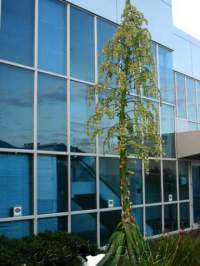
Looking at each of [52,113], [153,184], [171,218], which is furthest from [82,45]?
[171,218]

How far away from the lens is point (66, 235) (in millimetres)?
8789

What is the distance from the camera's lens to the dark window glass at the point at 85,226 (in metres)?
10.7

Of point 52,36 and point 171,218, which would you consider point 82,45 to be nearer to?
point 52,36

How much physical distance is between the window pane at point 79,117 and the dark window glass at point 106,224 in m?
1.73

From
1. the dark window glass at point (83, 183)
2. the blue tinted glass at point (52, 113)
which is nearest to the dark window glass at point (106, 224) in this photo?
the dark window glass at point (83, 183)

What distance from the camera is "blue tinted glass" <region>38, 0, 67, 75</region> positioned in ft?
34.1

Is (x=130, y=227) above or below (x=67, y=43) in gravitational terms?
below

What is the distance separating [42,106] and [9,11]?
7.04ft

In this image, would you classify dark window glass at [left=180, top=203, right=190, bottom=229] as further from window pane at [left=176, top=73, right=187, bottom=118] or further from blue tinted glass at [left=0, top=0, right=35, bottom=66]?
blue tinted glass at [left=0, top=0, right=35, bottom=66]

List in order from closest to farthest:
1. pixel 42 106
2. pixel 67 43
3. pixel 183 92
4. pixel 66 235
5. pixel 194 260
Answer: pixel 194 260 → pixel 66 235 → pixel 42 106 → pixel 67 43 → pixel 183 92

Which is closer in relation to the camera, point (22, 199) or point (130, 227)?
point (130, 227)

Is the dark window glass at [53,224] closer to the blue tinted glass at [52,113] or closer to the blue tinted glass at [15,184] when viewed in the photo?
the blue tinted glass at [15,184]

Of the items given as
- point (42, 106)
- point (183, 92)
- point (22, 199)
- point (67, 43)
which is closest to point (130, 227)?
point (22, 199)

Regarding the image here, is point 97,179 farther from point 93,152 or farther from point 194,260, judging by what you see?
point 194,260
